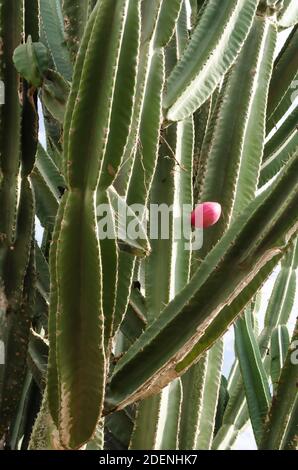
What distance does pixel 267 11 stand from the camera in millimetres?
2654

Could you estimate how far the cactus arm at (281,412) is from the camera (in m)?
2.25

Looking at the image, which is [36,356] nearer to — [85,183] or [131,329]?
[131,329]

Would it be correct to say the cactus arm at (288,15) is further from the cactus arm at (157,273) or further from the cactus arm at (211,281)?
the cactus arm at (211,281)

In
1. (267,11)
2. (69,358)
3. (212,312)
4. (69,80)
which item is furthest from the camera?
(267,11)

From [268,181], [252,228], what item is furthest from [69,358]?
[268,181]

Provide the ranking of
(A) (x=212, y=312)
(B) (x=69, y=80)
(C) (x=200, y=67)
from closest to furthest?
1. (A) (x=212, y=312)
2. (C) (x=200, y=67)
3. (B) (x=69, y=80)

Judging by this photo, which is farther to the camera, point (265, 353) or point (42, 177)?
point (265, 353)

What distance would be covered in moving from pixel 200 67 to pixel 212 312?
755 mm

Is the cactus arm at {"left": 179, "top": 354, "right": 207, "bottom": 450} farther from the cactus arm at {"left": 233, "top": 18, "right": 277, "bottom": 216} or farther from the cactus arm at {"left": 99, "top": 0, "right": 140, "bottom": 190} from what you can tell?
the cactus arm at {"left": 99, "top": 0, "right": 140, "bottom": 190}

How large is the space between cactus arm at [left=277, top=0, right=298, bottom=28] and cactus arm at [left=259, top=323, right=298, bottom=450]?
3.66 feet

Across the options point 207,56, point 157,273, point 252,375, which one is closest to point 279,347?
point 252,375

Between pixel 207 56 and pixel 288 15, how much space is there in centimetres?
62

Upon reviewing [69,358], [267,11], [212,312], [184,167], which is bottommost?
[69,358]

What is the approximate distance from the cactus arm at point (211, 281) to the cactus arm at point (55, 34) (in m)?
0.84
